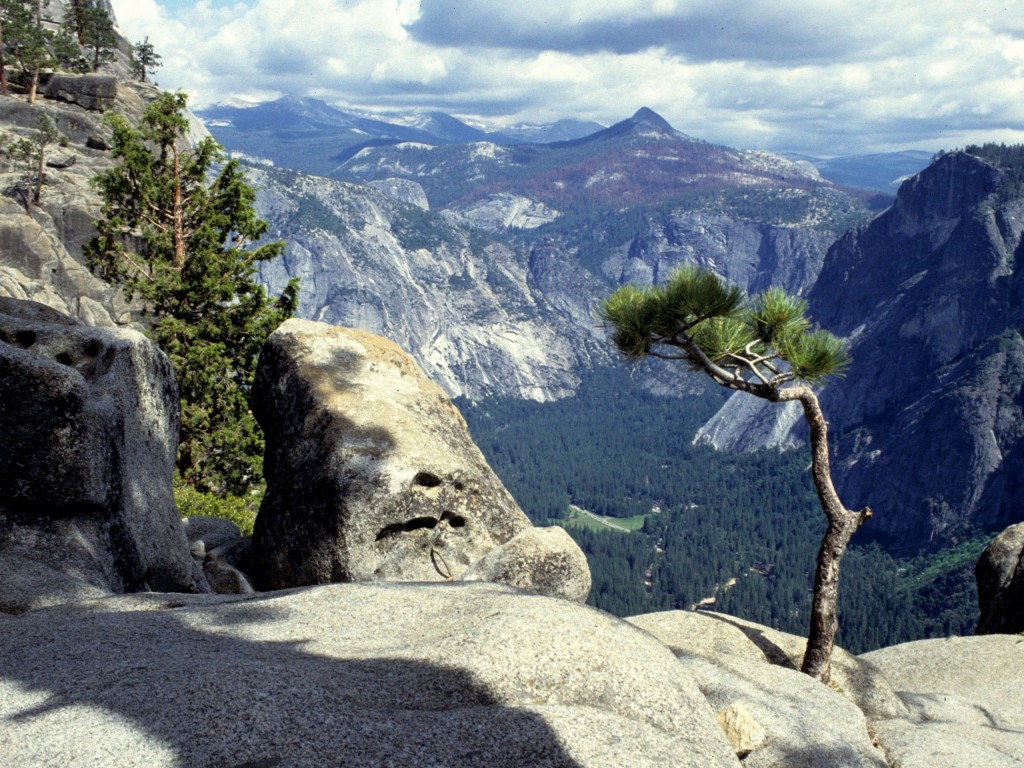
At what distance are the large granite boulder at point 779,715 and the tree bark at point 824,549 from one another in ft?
5.47

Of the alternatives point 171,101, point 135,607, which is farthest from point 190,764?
point 171,101

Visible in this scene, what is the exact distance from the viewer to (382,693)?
823 cm

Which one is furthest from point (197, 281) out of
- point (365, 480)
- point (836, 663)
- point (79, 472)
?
point (836, 663)

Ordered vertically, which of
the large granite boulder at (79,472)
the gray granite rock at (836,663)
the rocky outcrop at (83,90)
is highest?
the rocky outcrop at (83,90)

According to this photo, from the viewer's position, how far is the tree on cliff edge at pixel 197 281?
1405 inches

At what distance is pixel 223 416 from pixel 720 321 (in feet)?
88.2

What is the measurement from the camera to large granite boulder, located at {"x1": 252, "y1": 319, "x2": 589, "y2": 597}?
16328mm

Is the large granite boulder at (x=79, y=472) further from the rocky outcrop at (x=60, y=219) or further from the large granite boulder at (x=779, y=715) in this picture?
the rocky outcrop at (x=60, y=219)

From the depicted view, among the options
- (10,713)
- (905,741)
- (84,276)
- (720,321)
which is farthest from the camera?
(84,276)

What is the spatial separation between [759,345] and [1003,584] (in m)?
13.4

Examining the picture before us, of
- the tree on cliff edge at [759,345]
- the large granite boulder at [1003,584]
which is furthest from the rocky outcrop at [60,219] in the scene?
the large granite boulder at [1003,584]

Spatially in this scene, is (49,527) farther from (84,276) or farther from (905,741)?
(84,276)

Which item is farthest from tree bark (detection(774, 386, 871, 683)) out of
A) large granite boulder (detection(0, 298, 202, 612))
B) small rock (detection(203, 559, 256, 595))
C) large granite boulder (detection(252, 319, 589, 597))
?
large granite boulder (detection(0, 298, 202, 612))

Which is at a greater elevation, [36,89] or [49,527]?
[36,89]
